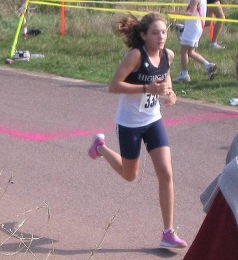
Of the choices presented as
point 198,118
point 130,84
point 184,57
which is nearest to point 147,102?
point 130,84

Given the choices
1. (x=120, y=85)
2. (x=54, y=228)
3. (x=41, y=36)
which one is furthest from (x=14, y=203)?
(x=41, y=36)

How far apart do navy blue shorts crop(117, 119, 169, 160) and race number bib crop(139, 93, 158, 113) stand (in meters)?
0.12

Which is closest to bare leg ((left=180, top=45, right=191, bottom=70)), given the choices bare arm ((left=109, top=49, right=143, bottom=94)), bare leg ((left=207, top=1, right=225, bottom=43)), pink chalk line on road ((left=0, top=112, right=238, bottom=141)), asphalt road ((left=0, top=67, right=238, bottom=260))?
asphalt road ((left=0, top=67, right=238, bottom=260))

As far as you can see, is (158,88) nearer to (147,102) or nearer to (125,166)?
(147,102)

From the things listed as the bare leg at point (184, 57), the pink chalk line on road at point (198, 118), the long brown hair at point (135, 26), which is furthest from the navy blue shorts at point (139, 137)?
the bare leg at point (184, 57)

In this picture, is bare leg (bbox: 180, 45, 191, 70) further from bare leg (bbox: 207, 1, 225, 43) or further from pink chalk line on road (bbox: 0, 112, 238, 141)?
bare leg (bbox: 207, 1, 225, 43)

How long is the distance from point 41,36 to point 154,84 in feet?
41.5

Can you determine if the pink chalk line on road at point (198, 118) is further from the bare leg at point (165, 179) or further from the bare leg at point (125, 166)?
the bare leg at point (165, 179)

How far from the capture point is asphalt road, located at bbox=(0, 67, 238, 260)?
20.9ft

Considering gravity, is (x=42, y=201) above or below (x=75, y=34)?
above

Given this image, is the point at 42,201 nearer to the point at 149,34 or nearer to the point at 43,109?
the point at 149,34

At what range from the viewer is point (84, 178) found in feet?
26.6

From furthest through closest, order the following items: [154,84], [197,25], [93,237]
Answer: [197,25] → [93,237] → [154,84]

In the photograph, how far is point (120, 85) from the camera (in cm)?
614
